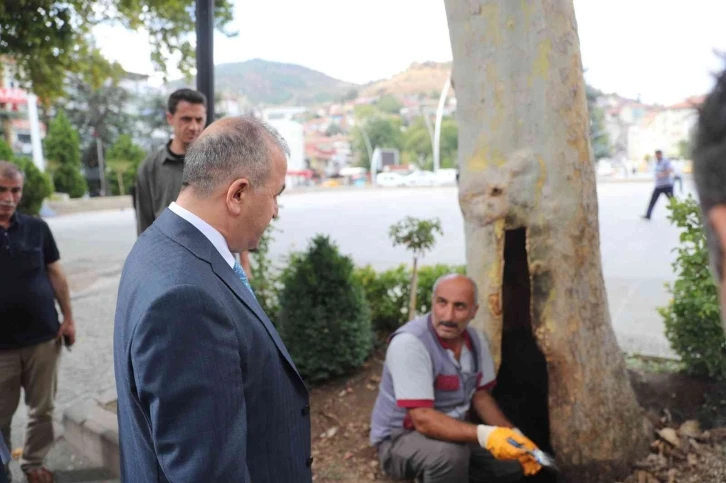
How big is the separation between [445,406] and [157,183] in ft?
6.96

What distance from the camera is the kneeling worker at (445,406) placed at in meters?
2.78

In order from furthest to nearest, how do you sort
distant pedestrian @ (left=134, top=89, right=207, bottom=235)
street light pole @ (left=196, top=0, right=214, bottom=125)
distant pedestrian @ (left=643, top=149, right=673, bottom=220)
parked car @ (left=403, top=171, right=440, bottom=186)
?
parked car @ (left=403, top=171, right=440, bottom=186)
distant pedestrian @ (left=643, top=149, right=673, bottom=220)
street light pole @ (left=196, top=0, right=214, bottom=125)
distant pedestrian @ (left=134, top=89, right=207, bottom=235)

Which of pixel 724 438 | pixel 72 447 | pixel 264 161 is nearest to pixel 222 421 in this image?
pixel 264 161

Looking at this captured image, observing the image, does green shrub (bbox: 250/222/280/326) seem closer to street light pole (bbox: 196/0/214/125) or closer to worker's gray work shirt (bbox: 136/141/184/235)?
worker's gray work shirt (bbox: 136/141/184/235)

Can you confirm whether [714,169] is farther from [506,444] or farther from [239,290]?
[506,444]

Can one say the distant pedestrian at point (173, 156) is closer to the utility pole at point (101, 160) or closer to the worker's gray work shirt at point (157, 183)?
the worker's gray work shirt at point (157, 183)

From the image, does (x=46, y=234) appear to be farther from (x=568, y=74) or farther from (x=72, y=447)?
(x=568, y=74)

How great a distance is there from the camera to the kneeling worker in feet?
9.13

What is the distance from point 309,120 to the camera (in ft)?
599

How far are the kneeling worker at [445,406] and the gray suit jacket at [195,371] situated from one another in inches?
52.5

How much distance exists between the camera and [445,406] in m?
3.00

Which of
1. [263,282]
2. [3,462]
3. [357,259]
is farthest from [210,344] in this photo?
[357,259]

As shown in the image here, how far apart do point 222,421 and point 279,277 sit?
3.62 m

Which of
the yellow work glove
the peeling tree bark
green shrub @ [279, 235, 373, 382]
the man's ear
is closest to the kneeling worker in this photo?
the yellow work glove
